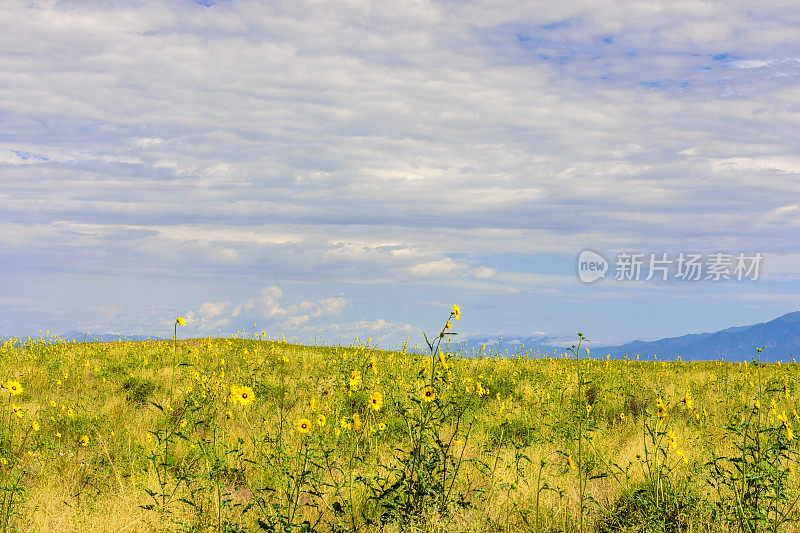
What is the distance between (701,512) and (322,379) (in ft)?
24.1

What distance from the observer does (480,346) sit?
47.3 feet

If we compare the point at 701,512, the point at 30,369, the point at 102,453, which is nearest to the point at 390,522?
the point at 701,512

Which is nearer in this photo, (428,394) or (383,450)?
(428,394)

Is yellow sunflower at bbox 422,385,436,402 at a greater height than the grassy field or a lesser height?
greater

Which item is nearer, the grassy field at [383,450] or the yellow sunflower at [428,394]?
the yellow sunflower at [428,394]

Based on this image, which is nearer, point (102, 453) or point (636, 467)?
point (636, 467)

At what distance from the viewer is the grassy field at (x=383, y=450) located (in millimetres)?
3936

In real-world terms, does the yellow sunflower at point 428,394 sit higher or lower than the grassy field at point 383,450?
higher

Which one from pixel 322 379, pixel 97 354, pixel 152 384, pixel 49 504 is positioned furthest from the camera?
pixel 97 354

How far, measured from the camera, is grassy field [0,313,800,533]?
12.9 ft

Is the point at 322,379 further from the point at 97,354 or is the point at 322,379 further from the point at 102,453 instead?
the point at 97,354

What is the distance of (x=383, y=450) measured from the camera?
6484 millimetres

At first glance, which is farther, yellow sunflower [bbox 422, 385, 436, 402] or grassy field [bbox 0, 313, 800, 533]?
grassy field [bbox 0, 313, 800, 533]

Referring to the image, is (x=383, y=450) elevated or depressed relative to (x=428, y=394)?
depressed
